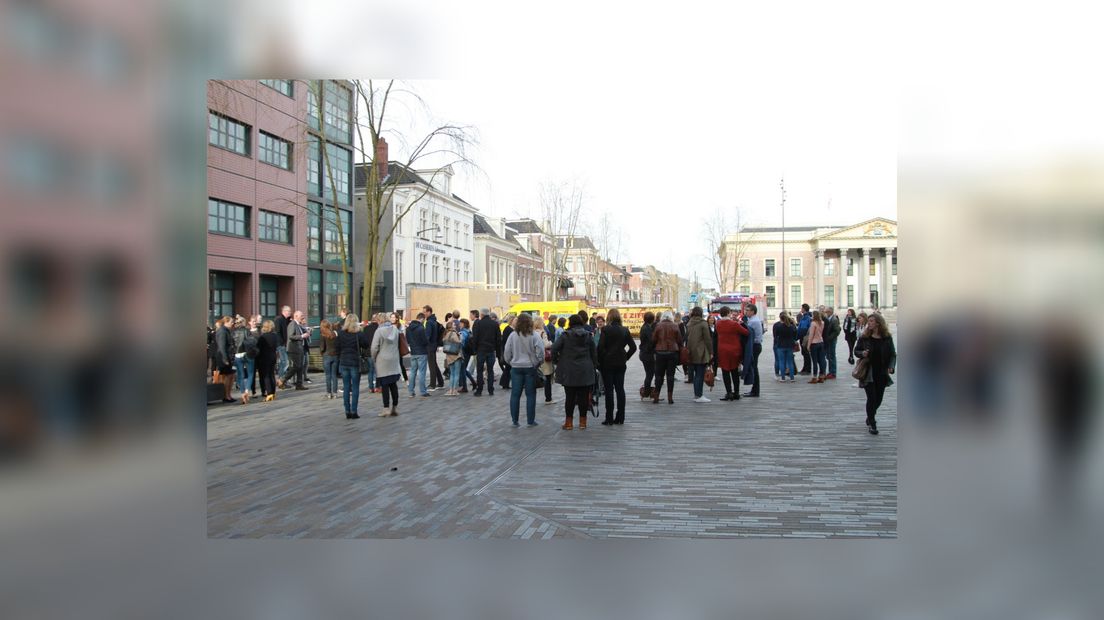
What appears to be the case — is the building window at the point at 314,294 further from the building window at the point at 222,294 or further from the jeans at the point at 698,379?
the jeans at the point at 698,379

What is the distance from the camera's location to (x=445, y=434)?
10.2 m

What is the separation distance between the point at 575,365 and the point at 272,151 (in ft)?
64.1

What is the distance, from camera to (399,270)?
41125 mm

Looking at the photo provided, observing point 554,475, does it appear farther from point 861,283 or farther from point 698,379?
point 861,283

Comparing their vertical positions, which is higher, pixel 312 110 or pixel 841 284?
pixel 312 110

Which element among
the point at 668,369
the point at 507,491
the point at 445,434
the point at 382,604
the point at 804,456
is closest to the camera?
the point at 382,604

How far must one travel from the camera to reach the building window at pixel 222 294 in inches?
964

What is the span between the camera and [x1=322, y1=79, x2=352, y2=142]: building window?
1795 centimetres

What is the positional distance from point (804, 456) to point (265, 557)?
5.79 metres

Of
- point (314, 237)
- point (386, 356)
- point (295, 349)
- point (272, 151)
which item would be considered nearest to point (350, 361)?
point (386, 356)

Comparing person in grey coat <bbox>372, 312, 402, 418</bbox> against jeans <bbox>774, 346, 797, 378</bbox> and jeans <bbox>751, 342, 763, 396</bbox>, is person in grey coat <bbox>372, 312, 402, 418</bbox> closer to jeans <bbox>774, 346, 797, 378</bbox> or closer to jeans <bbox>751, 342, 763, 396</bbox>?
jeans <bbox>751, 342, 763, 396</bbox>
